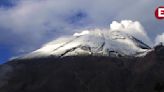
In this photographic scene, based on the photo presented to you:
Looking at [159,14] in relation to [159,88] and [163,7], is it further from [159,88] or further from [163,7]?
[159,88]

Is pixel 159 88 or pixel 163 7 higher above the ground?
pixel 163 7

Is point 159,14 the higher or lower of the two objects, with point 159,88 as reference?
higher

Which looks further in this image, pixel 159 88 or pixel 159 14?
pixel 159 88

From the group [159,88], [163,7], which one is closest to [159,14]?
[163,7]

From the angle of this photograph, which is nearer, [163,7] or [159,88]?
[163,7]
